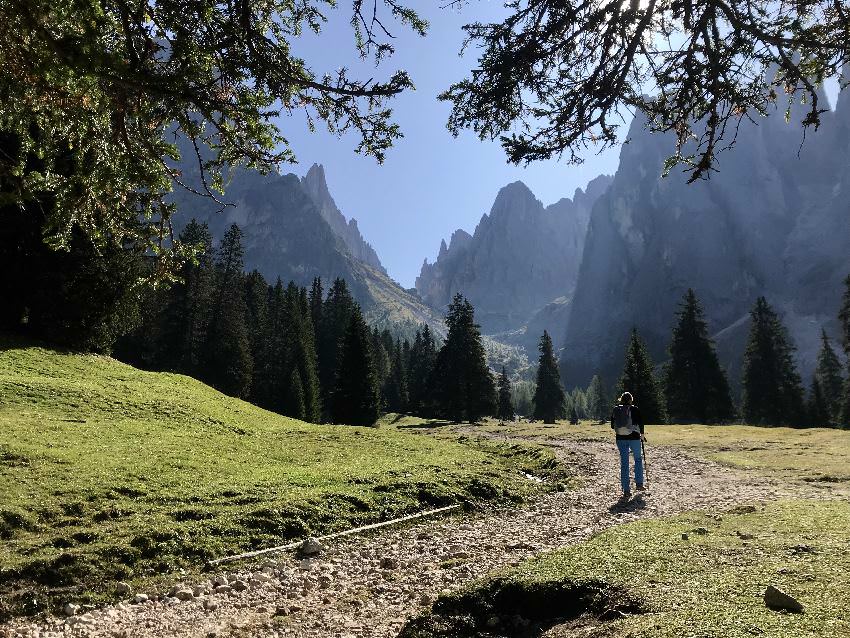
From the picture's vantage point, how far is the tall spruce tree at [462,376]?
59.9 metres

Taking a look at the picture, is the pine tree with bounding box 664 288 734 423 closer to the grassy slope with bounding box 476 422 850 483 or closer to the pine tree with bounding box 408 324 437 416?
the grassy slope with bounding box 476 422 850 483

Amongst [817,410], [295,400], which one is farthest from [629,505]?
[817,410]

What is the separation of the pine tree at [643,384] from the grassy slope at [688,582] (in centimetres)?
5083

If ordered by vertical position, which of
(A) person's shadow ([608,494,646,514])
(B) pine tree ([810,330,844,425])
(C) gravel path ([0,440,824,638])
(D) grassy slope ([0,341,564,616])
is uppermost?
(B) pine tree ([810,330,844,425])

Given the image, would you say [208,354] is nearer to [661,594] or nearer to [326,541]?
[326,541]

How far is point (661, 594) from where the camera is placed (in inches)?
166

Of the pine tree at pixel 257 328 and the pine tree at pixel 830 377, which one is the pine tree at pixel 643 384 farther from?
the pine tree at pixel 257 328

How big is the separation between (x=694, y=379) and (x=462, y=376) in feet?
89.6

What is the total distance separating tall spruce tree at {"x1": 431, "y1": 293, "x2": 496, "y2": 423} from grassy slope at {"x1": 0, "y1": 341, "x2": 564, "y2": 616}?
38.1 meters

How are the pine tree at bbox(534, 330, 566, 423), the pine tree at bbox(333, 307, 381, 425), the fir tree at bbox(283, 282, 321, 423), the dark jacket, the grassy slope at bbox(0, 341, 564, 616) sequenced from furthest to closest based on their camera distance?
the pine tree at bbox(534, 330, 566, 423) → the fir tree at bbox(283, 282, 321, 423) → the pine tree at bbox(333, 307, 381, 425) → the dark jacket → the grassy slope at bbox(0, 341, 564, 616)

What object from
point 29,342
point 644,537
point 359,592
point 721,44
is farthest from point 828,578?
point 29,342

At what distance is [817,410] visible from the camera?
186 feet

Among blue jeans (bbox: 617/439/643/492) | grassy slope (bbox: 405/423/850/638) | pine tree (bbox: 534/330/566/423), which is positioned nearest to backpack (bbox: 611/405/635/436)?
blue jeans (bbox: 617/439/643/492)

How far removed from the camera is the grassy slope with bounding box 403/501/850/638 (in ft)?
11.2
